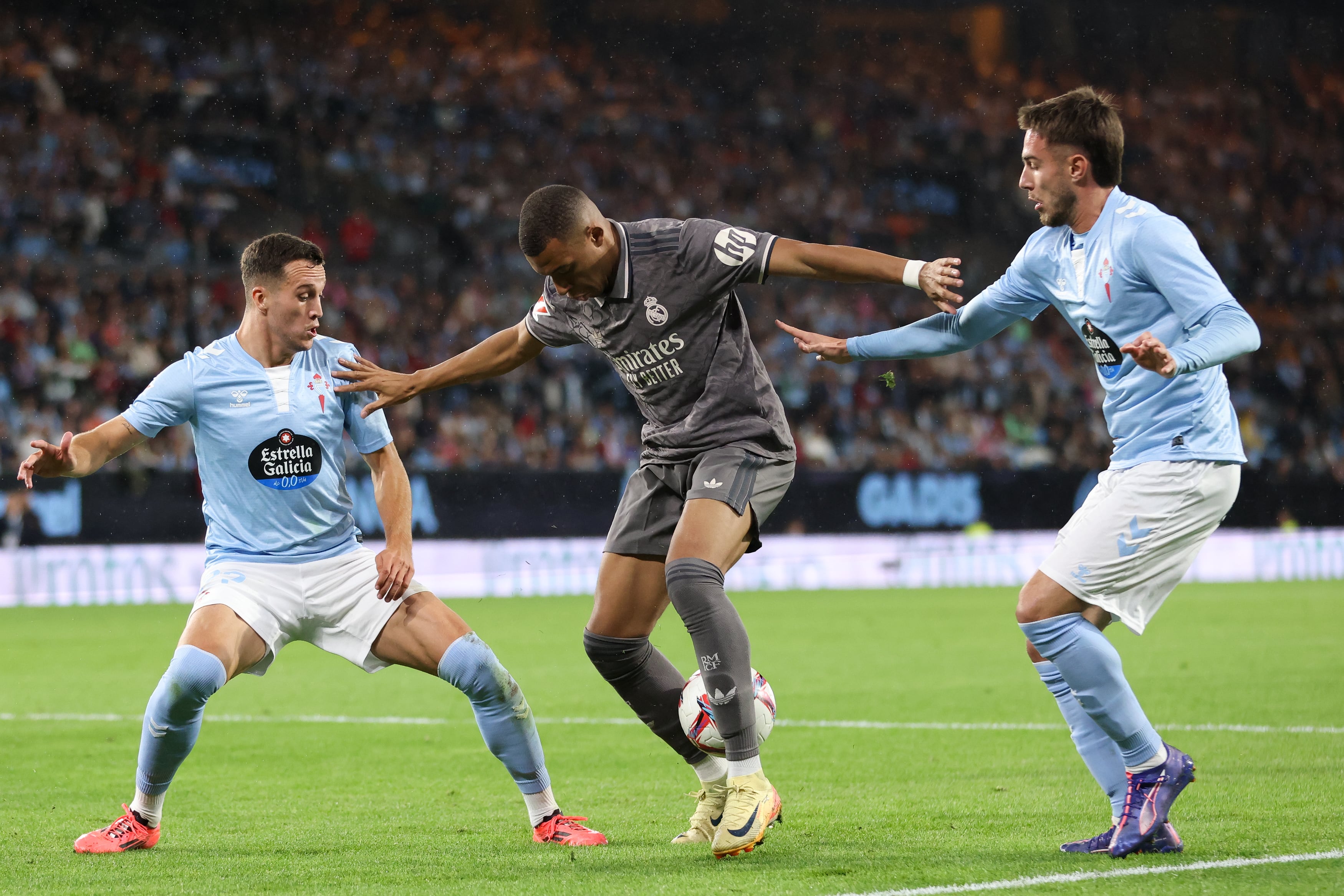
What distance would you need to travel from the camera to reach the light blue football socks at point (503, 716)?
17.3 ft

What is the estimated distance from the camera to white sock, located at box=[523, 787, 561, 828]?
5.36 m

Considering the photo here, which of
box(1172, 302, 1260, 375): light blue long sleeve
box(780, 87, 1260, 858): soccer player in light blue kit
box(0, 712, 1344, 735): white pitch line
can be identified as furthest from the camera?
box(0, 712, 1344, 735): white pitch line

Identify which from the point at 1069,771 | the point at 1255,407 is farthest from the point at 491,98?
the point at 1069,771

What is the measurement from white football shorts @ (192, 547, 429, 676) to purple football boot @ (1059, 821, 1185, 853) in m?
2.43

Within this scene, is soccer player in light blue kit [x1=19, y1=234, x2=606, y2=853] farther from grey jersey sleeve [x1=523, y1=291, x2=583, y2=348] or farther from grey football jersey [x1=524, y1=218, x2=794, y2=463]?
grey football jersey [x1=524, y1=218, x2=794, y2=463]

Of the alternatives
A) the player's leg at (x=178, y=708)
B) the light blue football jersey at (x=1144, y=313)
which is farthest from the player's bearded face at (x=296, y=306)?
the light blue football jersey at (x=1144, y=313)

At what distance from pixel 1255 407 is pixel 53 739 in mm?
23050

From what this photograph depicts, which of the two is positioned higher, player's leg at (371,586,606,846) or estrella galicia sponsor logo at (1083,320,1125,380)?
estrella galicia sponsor logo at (1083,320,1125,380)

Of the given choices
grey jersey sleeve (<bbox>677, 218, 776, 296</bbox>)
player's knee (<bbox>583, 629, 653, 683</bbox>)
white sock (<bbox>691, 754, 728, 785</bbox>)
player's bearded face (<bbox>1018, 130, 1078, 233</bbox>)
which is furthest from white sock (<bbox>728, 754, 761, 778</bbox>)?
player's bearded face (<bbox>1018, 130, 1078, 233</bbox>)

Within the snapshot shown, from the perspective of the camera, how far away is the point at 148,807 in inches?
208

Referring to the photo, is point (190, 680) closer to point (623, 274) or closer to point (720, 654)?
point (720, 654)

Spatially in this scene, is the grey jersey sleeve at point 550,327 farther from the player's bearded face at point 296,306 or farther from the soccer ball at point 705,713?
the soccer ball at point 705,713

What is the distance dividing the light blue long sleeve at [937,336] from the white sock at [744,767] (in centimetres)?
145

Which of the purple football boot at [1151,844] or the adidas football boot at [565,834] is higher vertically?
the purple football boot at [1151,844]
